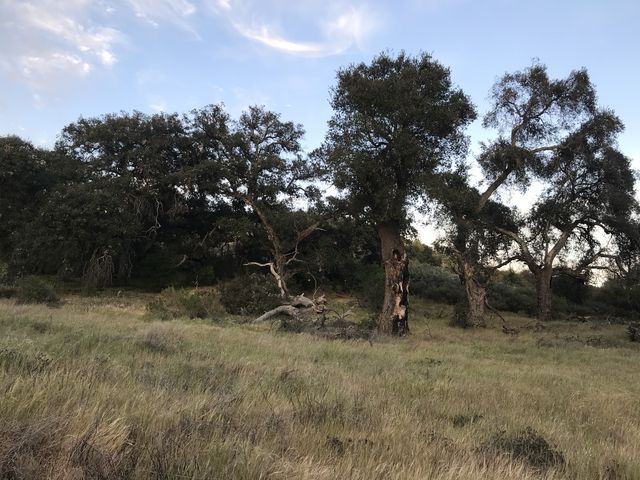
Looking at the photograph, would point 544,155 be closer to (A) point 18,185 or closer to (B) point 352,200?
(B) point 352,200

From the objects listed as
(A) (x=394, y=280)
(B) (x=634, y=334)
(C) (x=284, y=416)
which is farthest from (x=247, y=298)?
(C) (x=284, y=416)

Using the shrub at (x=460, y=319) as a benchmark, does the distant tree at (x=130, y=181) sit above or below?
above

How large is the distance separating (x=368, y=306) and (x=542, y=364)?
16.2 m

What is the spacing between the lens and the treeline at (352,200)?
64.8 feet

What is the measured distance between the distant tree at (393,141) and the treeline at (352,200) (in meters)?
0.06

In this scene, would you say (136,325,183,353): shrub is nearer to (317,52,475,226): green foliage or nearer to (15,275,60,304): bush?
(317,52,475,226): green foliage

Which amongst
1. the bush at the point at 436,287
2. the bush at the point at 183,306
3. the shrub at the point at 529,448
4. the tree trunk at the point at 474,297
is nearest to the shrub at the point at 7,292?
the bush at the point at 183,306

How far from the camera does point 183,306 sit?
23156 mm

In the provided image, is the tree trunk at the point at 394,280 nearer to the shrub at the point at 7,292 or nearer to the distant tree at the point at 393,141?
the distant tree at the point at 393,141

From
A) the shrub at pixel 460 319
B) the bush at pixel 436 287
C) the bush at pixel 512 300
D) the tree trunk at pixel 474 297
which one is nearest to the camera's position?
the shrub at pixel 460 319

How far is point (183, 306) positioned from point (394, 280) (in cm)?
979

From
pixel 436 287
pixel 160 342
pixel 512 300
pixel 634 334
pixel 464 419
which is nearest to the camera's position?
pixel 464 419

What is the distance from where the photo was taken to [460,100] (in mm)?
20484

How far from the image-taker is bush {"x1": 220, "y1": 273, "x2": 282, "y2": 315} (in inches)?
986
